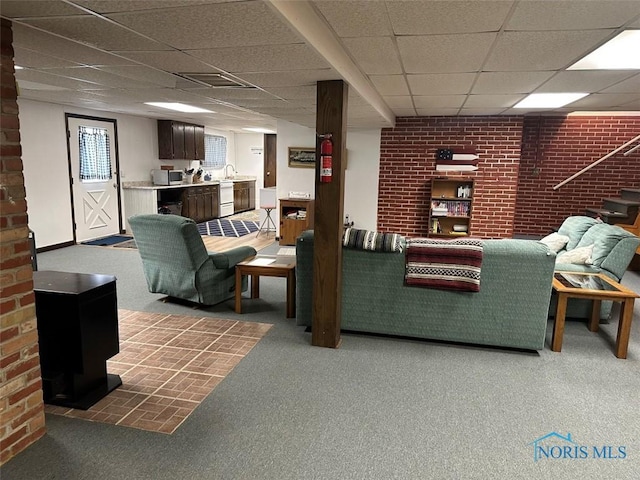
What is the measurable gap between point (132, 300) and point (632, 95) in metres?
5.60

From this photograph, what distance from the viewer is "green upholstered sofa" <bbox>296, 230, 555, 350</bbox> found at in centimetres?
322

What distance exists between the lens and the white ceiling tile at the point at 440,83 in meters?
3.61

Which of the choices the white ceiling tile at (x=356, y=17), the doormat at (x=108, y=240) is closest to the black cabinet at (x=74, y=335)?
the white ceiling tile at (x=356, y=17)

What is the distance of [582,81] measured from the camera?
3777mm

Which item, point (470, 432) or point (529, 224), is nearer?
point (470, 432)

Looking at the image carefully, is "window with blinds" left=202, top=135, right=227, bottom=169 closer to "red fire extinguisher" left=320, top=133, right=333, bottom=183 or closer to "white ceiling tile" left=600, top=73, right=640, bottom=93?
"red fire extinguisher" left=320, top=133, right=333, bottom=183

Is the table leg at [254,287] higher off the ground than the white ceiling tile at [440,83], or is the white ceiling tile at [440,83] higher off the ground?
the white ceiling tile at [440,83]

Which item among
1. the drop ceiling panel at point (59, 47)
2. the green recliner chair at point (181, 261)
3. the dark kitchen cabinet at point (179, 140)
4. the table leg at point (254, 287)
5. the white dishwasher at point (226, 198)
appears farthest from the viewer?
the white dishwasher at point (226, 198)

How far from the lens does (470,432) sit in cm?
232

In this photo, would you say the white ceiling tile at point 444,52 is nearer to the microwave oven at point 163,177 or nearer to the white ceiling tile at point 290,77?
the white ceiling tile at point 290,77

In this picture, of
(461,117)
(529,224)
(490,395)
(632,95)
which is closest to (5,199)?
(490,395)

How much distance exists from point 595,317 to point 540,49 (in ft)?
7.75

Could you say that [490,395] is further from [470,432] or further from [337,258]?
[337,258]

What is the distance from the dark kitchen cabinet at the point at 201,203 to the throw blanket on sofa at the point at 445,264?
6.20 m
